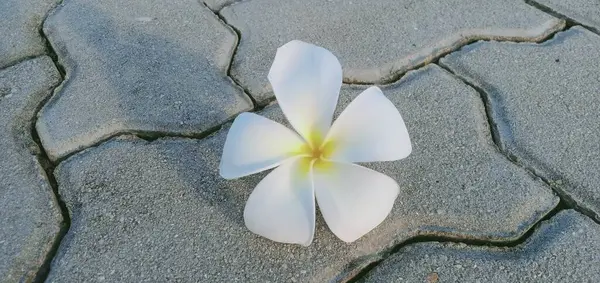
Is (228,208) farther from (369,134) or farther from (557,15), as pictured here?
(557,15)

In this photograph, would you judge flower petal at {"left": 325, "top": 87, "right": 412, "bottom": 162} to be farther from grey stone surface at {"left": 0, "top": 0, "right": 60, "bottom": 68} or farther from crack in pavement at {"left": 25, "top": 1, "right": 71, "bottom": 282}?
grey stone surface at {"left": 0, "top": 0, "right": 60, "bottom": 68}

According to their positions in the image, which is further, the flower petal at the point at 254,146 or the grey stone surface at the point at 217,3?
the grey stone surface at the point at 217,3

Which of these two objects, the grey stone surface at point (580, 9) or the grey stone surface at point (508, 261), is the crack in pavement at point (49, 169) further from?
the grey stone surface at point (580, 9)

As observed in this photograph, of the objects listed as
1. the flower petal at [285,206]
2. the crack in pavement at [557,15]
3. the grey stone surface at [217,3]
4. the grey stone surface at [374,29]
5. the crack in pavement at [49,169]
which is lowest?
the crack in pavement at [49,169]

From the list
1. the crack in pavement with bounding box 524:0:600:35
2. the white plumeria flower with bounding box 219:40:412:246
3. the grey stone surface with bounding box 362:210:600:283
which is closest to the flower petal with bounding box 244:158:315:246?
the white plumeria flower with bounding box 219:40:412:246

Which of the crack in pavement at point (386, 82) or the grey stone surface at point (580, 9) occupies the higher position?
the grey stone surface at point (580, 9)

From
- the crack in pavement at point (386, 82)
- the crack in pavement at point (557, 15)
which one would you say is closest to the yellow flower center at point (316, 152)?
the crack in pavement at point (386, 82)
